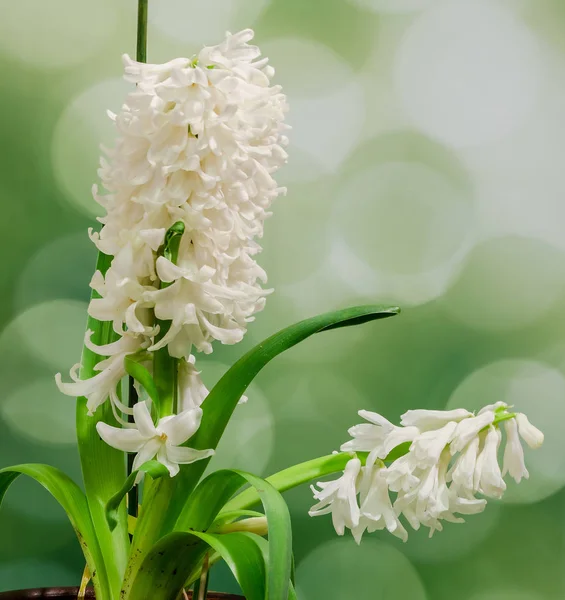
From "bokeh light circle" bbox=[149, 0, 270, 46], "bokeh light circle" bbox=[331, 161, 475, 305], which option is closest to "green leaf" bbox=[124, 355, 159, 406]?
"bokeh light circle" bbox=[331, 161, 475, 305]

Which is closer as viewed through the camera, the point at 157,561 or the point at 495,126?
the point at 157,561

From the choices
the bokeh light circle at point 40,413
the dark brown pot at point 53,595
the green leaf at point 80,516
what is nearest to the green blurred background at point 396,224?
the bokeh light circle at point 40,413

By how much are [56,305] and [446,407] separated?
0.69 metres

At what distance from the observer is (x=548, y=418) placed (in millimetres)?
1229

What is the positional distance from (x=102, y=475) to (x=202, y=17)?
83 cm

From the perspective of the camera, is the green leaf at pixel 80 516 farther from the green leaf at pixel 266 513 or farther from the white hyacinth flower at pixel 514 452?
the white hyacinth flower at pixel 514 452

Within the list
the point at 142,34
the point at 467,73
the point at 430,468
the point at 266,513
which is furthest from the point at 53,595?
the point at 467,73

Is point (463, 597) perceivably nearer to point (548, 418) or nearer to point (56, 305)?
point (548, 418)

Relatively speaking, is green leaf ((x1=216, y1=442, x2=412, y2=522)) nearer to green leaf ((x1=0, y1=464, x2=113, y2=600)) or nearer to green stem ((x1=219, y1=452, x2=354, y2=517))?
green stem ((x1=219, y1=452, x2=354, y2=517))

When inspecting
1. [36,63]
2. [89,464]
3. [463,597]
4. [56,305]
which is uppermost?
[36,63]

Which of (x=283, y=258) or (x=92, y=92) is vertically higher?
(x=92, y=92)

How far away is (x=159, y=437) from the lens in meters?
0.67

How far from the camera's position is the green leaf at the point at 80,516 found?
0.76 m

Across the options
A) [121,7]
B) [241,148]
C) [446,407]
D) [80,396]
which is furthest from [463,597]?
[121,7]
